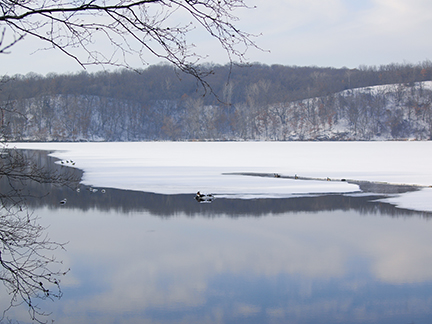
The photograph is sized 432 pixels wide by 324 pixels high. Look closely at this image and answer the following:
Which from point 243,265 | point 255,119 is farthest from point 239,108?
point 243,265

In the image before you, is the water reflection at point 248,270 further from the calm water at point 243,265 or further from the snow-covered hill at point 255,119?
the snow-covered hill at point 255,119

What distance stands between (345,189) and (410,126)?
371 feet

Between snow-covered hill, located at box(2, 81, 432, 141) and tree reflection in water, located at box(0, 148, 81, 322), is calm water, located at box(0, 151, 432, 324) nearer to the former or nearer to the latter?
tree reflection in water, located at box(0, 148, 81, 322)

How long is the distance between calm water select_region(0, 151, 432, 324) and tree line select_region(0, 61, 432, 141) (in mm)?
106951

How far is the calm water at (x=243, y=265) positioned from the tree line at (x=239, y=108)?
106951mm

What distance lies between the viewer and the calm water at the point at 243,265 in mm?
5047

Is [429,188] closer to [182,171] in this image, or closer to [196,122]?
[182,171]

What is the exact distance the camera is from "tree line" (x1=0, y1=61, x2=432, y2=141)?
392 feet

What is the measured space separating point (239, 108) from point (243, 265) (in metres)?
125

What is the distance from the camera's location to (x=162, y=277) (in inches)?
242

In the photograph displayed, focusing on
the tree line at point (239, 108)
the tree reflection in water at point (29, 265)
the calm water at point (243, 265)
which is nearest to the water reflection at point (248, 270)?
the calm water at point (243, 265)

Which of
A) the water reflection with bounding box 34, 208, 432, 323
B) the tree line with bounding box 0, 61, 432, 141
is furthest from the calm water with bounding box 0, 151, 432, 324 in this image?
the tree line with bounding box 0, 61, 432, 141

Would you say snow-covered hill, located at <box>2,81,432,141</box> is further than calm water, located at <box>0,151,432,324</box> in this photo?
Yes

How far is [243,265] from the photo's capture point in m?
6.60
